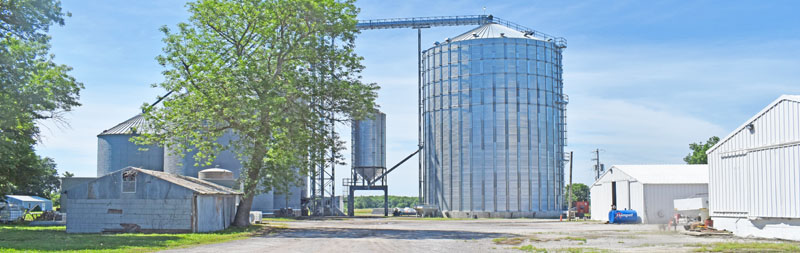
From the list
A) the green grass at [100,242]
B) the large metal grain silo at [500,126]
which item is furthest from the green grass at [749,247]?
the large metal grain silo at [500,126]

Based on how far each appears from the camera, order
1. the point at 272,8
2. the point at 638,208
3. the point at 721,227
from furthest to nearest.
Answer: the point at 638,208
the point at 272,8
the point at 721,227

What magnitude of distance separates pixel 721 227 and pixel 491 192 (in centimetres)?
3308

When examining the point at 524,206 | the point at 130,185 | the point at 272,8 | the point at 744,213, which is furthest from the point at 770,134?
the point at 524,206

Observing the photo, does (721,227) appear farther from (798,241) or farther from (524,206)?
(524,206)

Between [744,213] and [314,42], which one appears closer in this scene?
[744,213]

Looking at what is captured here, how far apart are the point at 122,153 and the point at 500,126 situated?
33579 mm

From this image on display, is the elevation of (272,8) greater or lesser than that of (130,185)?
greater

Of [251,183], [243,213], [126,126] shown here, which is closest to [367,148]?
[126,126]

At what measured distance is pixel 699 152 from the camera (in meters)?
92.4

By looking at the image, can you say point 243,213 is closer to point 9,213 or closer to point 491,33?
point 9,213

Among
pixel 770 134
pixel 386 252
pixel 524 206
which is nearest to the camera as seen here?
pixel 386 252

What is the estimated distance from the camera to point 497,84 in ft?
217

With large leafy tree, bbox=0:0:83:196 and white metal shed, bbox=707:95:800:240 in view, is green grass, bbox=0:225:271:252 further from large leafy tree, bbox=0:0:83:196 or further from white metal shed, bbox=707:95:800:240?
white metal shed, bbox=707:95:800:240

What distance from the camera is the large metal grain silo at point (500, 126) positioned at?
6512 cm
